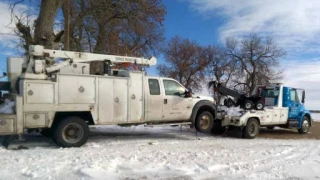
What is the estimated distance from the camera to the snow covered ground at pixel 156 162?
6457mm

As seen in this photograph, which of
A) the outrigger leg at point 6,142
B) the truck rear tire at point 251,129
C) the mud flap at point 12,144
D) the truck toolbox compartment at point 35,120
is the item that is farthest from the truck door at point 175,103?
the outrigger leg at point 6,142

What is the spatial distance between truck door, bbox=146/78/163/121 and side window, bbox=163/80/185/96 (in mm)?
301

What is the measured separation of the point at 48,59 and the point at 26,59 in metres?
0.61

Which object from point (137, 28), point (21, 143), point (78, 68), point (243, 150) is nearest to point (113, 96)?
point (78, 68)

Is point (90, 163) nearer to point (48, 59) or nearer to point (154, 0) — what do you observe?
point (48, 59)

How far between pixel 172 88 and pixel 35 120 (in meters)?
4.65

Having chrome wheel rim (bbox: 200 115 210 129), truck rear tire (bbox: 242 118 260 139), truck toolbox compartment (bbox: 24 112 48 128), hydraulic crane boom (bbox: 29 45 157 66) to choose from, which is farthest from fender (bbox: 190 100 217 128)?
truck toolbox compartment (bbox: 24 112 48 128)

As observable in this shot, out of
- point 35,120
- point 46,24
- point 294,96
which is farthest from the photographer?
point 294,96

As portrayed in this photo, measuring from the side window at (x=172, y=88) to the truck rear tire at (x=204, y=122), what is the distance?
1.14 m

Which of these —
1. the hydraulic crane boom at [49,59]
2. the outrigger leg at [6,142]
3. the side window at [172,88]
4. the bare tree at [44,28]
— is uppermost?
the bare tree at [44,28]

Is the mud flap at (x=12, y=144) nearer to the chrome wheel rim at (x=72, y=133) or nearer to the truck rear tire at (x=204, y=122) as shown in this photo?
the chrome wheel rim at (x=72, y=133)

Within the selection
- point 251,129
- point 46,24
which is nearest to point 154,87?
point 251,129

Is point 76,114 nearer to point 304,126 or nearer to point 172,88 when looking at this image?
point 172,88

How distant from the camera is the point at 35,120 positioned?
8.73 metres
